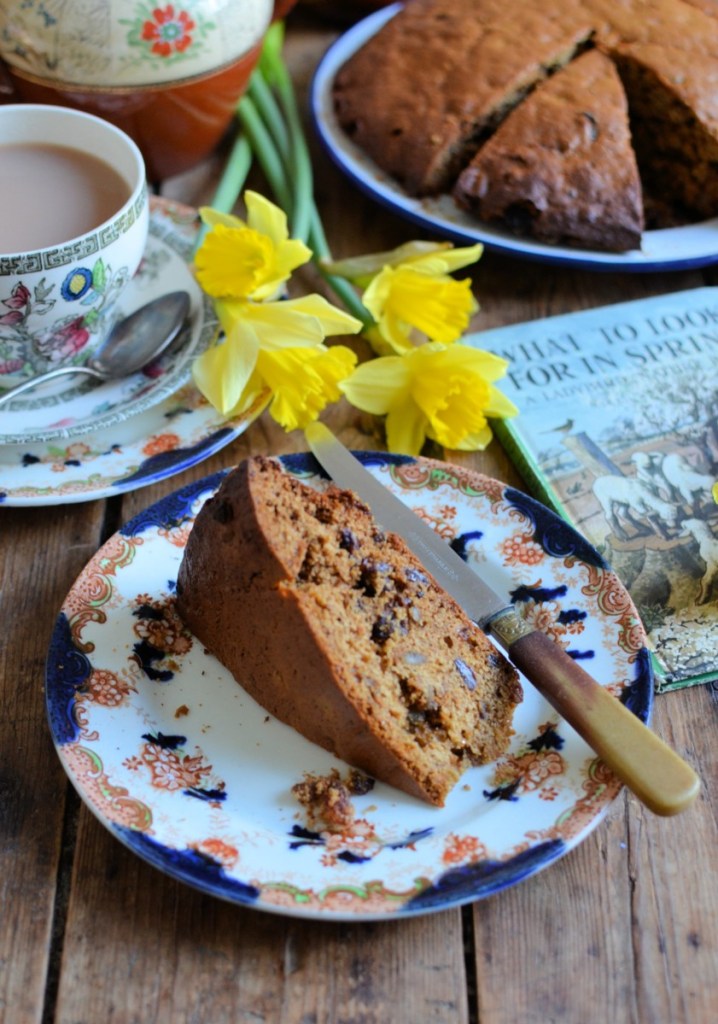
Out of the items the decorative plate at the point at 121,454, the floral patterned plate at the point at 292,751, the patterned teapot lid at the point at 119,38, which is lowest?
the decorative plate at the point at 121,454

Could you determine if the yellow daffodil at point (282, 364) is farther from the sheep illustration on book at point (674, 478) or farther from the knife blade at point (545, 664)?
the sheep illustration on book at point (674, 478)

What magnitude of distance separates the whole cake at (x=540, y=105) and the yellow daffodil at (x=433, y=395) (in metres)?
0.43

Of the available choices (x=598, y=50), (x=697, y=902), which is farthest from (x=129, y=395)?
(x=598, y=50)

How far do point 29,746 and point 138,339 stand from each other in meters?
0.70

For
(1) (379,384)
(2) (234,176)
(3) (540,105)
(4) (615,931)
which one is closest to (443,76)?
(3) (540,105)

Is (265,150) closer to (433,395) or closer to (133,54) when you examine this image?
(133,54)

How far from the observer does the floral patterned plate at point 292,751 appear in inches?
40.9

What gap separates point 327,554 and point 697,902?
553 mm

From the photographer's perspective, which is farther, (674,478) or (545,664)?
(674,478)

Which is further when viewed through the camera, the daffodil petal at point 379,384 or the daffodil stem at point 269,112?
the daffodil stem at point 269,112

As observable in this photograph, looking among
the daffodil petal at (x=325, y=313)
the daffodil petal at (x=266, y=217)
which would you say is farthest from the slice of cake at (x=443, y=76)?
the daffodil petal at (x=325, y=313)

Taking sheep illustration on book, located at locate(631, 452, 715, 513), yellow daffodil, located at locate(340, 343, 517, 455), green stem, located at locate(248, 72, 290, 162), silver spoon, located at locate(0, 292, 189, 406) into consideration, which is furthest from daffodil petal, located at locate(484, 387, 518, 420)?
green stem, located at locate(248, 72, 290, 162)

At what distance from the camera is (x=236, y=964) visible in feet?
3.49

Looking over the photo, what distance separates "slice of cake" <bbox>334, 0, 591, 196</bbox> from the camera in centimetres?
198
